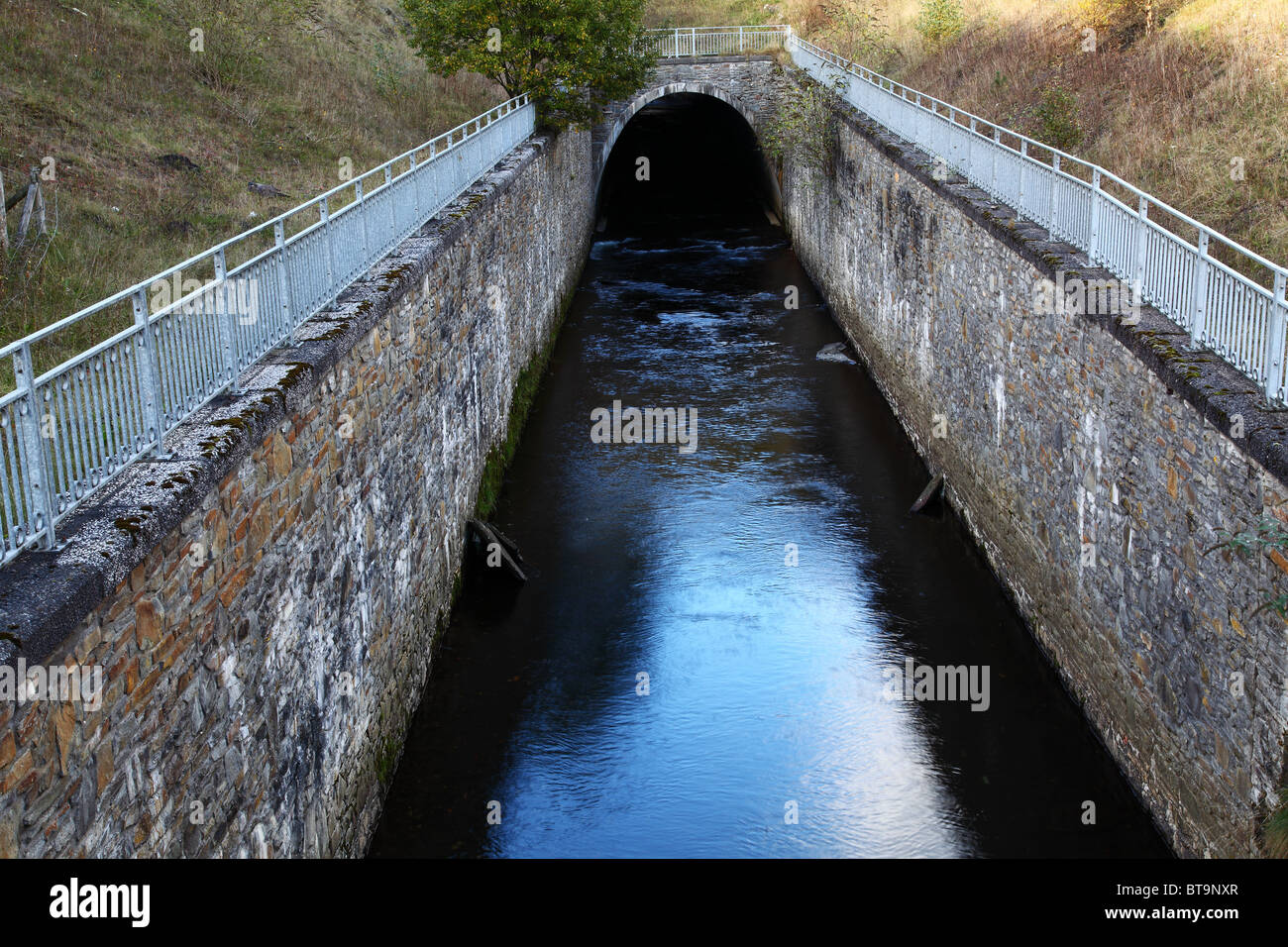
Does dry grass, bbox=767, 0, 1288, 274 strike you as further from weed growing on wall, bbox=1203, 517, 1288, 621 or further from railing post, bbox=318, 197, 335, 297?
railing post, bbox=318, 197, 335, 297

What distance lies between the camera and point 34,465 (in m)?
5.04

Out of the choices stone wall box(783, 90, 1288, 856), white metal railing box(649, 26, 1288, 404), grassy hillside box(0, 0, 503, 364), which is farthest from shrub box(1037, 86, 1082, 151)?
grassy hillside box(0, 0, 503, 364)

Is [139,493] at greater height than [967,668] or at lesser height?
greater

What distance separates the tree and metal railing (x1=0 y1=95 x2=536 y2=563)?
490 inches

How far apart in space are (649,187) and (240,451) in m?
36.7

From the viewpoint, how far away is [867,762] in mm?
10164

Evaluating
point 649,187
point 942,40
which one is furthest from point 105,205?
point 649,187

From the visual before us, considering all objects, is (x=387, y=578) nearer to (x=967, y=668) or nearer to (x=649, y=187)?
(x=967, y=668)

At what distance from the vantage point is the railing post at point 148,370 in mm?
6113

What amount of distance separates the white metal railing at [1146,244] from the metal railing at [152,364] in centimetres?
626

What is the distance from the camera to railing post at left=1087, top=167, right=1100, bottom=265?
11.2m

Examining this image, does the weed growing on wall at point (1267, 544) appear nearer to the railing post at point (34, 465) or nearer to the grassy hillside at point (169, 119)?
the railing post at point (34, 465)

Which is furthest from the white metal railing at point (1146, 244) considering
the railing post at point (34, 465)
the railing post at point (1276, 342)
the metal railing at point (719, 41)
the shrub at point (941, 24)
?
the metal railing at point (719, 41)
